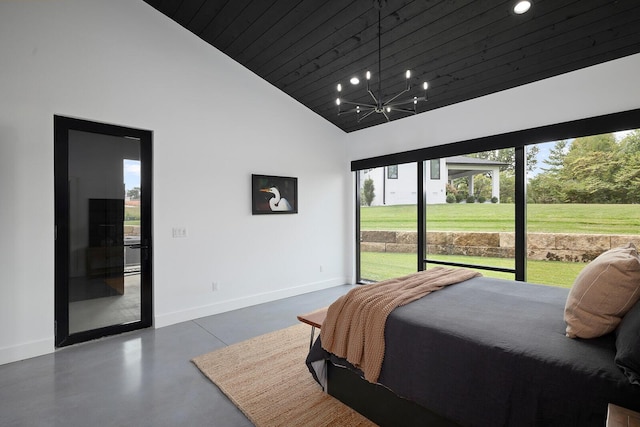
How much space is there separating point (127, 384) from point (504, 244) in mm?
4227

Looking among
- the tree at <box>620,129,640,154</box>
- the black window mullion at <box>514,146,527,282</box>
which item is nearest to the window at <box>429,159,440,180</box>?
the black window mullion at <box>514,146,527,282</box>

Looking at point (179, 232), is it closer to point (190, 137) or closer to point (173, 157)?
point (173, 157)

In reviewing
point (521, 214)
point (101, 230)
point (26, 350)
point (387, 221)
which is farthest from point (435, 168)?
point (26, 350)

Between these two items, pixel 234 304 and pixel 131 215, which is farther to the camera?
pixel 234 304

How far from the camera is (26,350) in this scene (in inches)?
115

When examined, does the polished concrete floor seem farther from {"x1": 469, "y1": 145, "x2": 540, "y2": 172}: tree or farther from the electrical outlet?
{"x1": 469, "y1": 145, "x2": 540, "y2": 172}: tree

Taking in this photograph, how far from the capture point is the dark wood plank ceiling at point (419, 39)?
9.15ft

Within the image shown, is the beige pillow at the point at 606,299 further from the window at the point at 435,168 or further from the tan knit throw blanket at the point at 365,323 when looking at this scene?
the window at the point at 435,168

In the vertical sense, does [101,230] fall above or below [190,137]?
below

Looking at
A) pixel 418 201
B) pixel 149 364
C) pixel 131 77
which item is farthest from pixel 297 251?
pixel 131 77

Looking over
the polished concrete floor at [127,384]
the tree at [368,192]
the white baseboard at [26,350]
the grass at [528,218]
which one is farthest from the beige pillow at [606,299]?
the white baseboard at [26,350]

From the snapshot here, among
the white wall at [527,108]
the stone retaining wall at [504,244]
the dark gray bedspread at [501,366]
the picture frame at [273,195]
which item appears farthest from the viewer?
the picture frame at [273,195]

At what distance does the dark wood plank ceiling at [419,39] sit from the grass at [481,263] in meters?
2.12

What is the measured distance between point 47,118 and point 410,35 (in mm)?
3673
